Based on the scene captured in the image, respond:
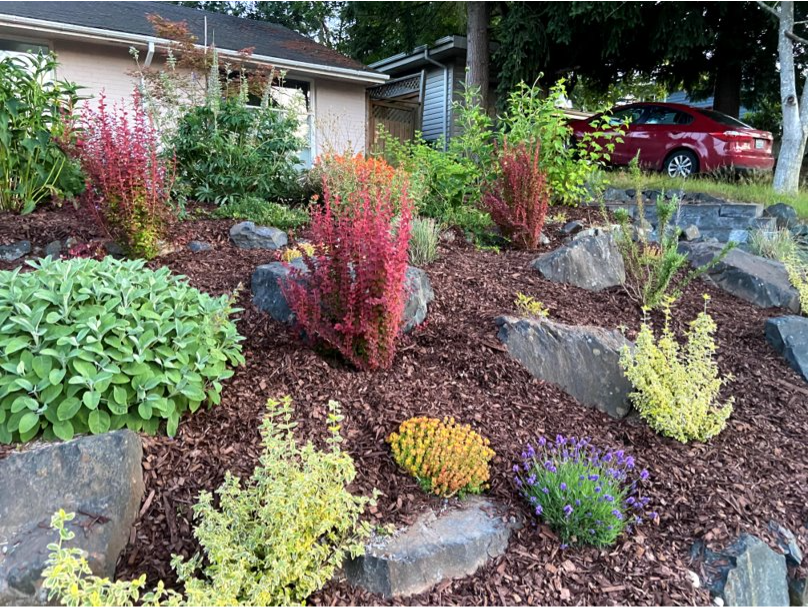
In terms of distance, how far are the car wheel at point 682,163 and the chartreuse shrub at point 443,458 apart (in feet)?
30.8

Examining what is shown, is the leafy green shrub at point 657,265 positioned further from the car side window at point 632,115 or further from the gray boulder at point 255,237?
the car side window at point 632,115

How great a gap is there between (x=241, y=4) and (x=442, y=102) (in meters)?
14.7

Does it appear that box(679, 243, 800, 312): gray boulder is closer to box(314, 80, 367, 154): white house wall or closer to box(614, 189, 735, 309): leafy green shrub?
box(614, 189, 735, 309): leafy green shrub

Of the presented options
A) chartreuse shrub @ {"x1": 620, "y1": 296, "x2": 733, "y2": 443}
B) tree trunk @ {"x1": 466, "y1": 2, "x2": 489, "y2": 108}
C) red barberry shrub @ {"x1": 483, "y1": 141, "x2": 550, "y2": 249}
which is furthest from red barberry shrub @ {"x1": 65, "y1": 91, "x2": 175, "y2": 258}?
tree trunk @ {"x1": 466, "y1": 2, "x2": 489, "y2": 108}

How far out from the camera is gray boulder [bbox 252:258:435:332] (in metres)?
3.57

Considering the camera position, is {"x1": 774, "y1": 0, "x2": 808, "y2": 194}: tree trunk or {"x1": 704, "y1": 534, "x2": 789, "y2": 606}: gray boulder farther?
{"x1": 774, "y1": 0, "x2": 808, "y2": 194}: tree trunk

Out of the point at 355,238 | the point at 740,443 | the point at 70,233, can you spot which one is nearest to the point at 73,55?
the point at 70,233

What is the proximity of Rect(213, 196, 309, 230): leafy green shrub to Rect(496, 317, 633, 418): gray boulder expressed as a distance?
260 cm

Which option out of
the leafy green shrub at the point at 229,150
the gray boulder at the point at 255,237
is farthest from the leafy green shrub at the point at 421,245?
the leafy green shrub at the point at 229,150

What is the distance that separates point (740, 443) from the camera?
3104 mm

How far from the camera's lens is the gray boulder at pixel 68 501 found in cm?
201

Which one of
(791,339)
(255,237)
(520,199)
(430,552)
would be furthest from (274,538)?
(520,199)

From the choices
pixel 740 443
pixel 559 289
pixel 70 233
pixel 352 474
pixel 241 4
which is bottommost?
Result: pixel 740 443

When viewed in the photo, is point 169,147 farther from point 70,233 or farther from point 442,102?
point 442,102
